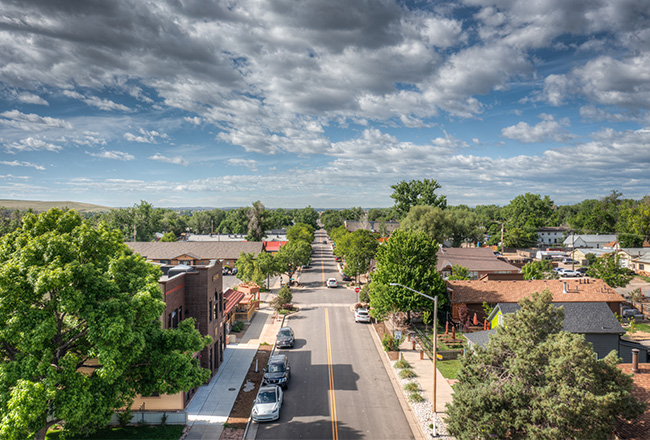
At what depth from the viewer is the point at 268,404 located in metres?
21.2

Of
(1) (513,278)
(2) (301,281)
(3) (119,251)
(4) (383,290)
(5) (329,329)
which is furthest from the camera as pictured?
(2) (301,281)

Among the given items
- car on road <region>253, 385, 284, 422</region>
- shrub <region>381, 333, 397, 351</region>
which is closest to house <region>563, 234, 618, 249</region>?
shrub <region>381, 333, 397, 351</region>

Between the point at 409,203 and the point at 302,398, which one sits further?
the point at 409,203

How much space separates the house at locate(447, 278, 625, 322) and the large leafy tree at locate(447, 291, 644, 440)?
21804 mm

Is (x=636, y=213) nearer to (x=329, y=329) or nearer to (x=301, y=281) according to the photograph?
(x=301, y=281)

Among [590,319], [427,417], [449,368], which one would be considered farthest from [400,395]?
[590,319]

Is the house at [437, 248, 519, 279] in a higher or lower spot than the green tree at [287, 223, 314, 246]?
lower

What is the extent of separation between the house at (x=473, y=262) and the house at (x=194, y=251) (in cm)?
3716

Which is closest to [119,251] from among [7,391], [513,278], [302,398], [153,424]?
[7,391]

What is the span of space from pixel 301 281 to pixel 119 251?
161ft

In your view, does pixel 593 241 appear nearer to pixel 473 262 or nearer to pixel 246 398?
pixel 473 262

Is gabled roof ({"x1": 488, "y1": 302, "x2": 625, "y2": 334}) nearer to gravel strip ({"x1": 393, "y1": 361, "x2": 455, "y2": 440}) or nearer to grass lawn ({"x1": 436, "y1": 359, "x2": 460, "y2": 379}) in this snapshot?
grass lawn ({"x1": 436, "y1": 359, "x2": 460, "y2": 379})

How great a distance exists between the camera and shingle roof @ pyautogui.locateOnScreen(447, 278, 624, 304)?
3872 cm

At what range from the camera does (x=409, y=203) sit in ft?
326
